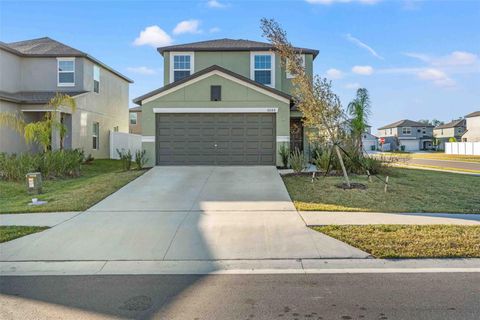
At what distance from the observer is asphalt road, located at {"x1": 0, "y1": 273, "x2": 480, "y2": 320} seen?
169 inches

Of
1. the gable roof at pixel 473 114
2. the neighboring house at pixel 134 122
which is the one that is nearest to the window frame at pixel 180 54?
the neighboring house at pixel 134 122

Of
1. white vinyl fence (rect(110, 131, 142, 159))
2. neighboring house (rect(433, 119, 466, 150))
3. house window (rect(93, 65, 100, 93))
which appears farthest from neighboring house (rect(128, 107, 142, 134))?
neighboring house (rect(433, 119, 466, 150))

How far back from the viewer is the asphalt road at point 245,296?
4297 mm

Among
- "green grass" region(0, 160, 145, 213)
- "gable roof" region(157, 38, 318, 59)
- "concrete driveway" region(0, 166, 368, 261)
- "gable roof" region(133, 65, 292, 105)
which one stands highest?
"gable roof" region(157, 38, 318, 59)

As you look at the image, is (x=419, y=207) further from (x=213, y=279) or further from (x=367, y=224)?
(x=213, y=279)

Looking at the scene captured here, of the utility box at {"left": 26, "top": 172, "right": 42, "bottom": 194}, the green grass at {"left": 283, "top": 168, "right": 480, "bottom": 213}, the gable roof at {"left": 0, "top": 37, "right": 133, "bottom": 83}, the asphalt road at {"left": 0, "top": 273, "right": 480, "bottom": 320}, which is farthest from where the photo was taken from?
the gable roof at {"left": 0, "top": 37, "right": 133, "bottom": 83}

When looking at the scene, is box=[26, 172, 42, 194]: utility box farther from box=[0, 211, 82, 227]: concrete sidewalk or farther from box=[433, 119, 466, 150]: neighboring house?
box=[433, 119, 466, 150]: neighboring house

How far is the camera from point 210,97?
1703 centimetres

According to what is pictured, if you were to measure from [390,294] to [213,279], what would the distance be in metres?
2.41

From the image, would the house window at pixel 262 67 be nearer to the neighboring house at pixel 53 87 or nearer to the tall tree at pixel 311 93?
the tall tree at pixel 311 93

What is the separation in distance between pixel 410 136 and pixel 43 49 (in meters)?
73.3

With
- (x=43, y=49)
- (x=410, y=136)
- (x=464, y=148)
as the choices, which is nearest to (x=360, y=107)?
(x=43, y=49)

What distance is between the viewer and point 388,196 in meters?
11.2

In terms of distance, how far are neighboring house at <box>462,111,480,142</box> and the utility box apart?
60.2 metres
